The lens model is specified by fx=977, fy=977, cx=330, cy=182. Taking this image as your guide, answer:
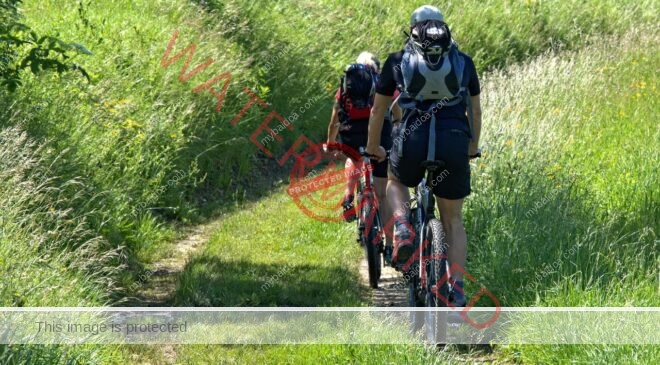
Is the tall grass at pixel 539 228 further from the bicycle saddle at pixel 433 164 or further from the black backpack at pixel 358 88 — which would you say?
the black backpack at pixel 358 88

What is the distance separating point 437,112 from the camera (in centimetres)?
638

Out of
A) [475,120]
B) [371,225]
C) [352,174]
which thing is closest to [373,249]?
[371,225]

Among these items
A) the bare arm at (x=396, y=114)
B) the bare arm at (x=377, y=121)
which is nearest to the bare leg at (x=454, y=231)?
the bare arm at (x=377, y=121)

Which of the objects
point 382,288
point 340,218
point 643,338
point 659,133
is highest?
point 659,133

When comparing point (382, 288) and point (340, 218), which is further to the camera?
point (340, 218)

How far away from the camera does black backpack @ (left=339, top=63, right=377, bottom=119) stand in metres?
8.52

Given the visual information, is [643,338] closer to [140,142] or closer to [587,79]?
[140,142]

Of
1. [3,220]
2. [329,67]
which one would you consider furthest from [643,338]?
[329,67]

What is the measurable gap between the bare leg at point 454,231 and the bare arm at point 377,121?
28.8 inches

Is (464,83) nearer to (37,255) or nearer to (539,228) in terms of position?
(539,228)

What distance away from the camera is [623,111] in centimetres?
1212

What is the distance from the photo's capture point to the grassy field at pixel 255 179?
264 inches

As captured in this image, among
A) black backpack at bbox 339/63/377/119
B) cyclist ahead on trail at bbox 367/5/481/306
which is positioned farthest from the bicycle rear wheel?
black backpack at bbox 339/63/377/119

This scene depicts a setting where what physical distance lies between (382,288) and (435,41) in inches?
125
